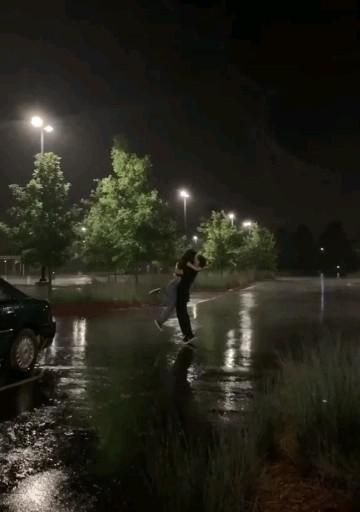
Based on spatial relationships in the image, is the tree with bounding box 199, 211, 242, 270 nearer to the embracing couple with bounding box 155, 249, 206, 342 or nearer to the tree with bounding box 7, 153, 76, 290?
the tree with bounding box 7, 153, 76, 290

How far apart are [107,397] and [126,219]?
16.5 m

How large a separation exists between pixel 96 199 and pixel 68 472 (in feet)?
71.5

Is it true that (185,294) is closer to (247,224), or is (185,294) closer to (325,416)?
(325,416)

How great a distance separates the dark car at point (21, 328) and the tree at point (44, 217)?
36.6ft

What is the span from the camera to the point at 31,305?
29.5 feet

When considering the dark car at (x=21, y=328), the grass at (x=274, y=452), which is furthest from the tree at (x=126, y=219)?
the grass at (x=274, y=452)

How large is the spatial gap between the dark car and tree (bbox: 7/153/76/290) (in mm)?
11159

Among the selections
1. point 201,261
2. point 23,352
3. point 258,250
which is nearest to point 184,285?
point 201,261

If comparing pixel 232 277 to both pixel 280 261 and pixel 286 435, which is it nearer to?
pixel 286 435

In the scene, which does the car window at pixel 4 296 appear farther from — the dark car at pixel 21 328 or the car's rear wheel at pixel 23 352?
the car's rear wheel at pixel 23 352

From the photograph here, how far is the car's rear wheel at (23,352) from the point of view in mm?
8555

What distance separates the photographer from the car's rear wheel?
8.55 metres

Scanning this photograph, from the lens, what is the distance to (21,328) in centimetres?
871

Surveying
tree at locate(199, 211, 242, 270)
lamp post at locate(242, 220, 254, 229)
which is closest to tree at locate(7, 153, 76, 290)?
tree at locate(199, 211, 242, 270)
